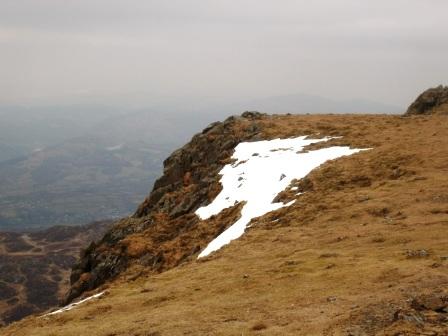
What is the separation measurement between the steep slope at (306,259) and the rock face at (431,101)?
9.62m

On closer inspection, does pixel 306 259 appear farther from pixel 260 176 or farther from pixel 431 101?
pixel 431 101

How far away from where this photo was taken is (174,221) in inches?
1574

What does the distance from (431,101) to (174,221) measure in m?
35.4

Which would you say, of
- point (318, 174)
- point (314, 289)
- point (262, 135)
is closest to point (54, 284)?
point (262, 135)

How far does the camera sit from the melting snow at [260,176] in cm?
3372

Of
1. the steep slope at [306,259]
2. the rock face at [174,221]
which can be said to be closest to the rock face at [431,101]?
the steep slope at [306,259]

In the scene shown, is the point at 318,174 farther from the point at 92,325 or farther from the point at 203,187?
the point at 92,325

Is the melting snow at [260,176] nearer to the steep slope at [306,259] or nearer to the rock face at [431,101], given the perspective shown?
the steep slope at [306,259]

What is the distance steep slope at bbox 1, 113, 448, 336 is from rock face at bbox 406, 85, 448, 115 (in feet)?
31.6

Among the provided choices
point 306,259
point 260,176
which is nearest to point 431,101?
point 260,176

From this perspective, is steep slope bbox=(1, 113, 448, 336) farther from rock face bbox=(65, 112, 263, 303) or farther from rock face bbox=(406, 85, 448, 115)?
rock face bbox=(406, 85, 448, 115)

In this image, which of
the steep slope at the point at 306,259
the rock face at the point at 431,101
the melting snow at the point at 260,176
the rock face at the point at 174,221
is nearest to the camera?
the steep slope at the point at 306,259

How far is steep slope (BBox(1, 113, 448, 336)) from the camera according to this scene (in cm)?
1664

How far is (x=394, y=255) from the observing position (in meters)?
21.0
